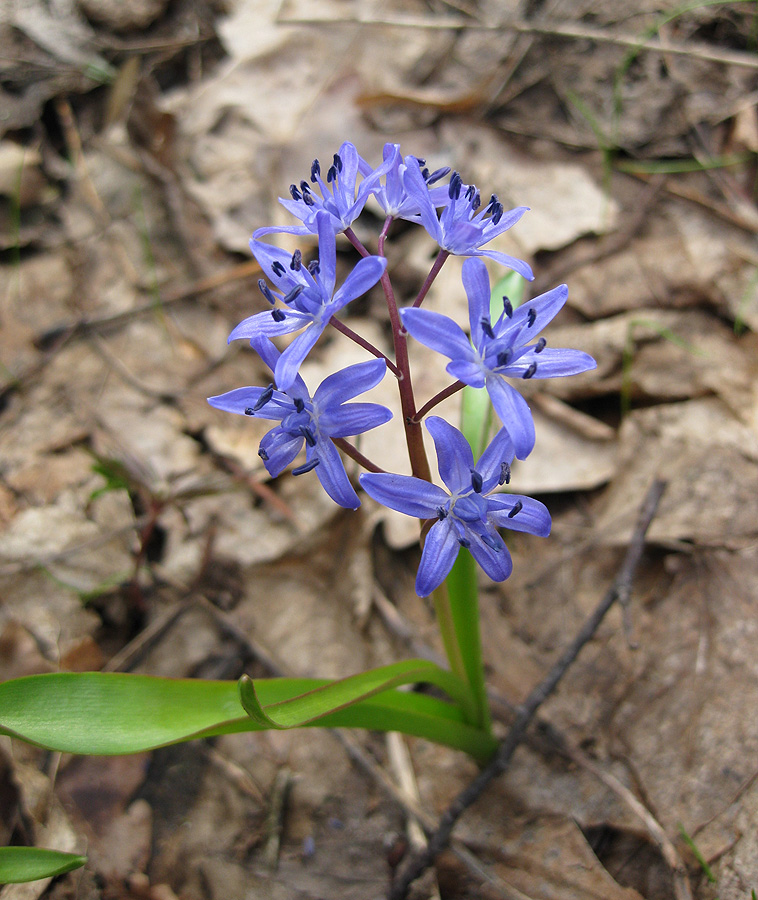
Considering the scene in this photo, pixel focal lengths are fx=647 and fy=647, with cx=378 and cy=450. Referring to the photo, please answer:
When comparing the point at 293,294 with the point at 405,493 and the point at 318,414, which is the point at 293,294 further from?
the point at 405,493

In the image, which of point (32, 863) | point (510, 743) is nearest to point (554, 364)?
point (510, 743)

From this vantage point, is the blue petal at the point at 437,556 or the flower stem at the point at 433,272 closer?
the blue petal at the point at 437,556

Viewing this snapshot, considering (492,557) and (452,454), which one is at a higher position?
(452,454)

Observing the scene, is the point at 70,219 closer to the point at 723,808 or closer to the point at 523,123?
the point at 523,123

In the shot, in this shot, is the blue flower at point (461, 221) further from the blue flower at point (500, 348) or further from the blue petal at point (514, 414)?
the blue petal at point (514, 414)

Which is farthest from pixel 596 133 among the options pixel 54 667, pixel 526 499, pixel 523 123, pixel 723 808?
pixel 54 667

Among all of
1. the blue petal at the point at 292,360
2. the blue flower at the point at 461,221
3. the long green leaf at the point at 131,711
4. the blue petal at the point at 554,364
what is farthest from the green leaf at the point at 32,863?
the blue flower at the point at 461,221

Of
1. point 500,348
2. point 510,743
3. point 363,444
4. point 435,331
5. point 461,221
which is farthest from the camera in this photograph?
point 363,444
